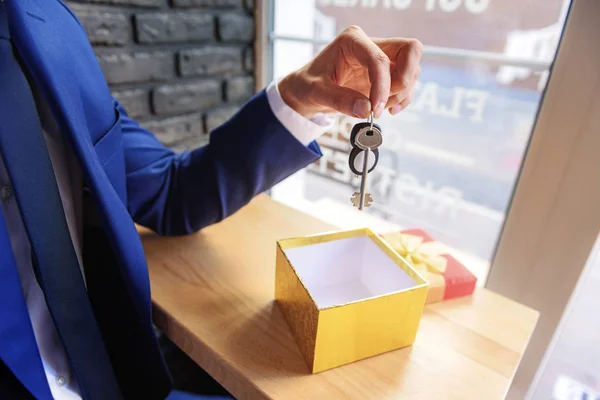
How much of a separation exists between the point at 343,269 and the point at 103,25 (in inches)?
25.0

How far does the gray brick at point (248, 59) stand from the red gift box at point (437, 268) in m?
0.67

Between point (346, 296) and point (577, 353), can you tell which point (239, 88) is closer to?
point (346, 296)

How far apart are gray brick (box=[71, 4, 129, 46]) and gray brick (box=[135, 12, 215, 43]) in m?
0.03

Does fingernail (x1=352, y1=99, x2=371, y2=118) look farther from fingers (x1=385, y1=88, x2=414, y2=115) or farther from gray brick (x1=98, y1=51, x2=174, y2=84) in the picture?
gray brick (x1=98, y1=51, x2=174, y2=84)

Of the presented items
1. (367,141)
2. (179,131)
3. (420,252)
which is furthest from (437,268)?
(179,131)

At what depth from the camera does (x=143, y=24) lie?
83cm

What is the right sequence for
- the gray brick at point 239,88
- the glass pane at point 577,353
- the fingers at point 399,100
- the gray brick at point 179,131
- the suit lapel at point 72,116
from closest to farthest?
the suit lapel at point 72,116
the fingers at point 399,100
the glass pane at point 577,353
the gray brick at point 179,131
the gray brick at point 239,88

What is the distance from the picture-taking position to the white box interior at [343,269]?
523 mm

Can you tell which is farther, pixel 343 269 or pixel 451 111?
pixel 451 111

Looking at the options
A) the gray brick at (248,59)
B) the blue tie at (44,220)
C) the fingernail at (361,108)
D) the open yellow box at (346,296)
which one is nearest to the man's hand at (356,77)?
the fingernail at (361,108)

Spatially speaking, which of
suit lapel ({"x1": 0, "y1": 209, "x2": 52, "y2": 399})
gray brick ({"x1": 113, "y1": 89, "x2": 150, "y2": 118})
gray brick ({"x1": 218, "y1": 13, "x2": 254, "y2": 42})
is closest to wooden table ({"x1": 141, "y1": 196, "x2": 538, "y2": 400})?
suit lapel ({"x1": 0, "y1": 209, "x2": 52, "y2": 399})

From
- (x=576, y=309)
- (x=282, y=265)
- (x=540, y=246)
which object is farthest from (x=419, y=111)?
(x=282, y=265)

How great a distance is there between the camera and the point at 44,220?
16.6 inches

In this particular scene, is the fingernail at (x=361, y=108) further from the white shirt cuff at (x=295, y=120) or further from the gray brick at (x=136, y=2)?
the gray brick at (x=136, y=2)
